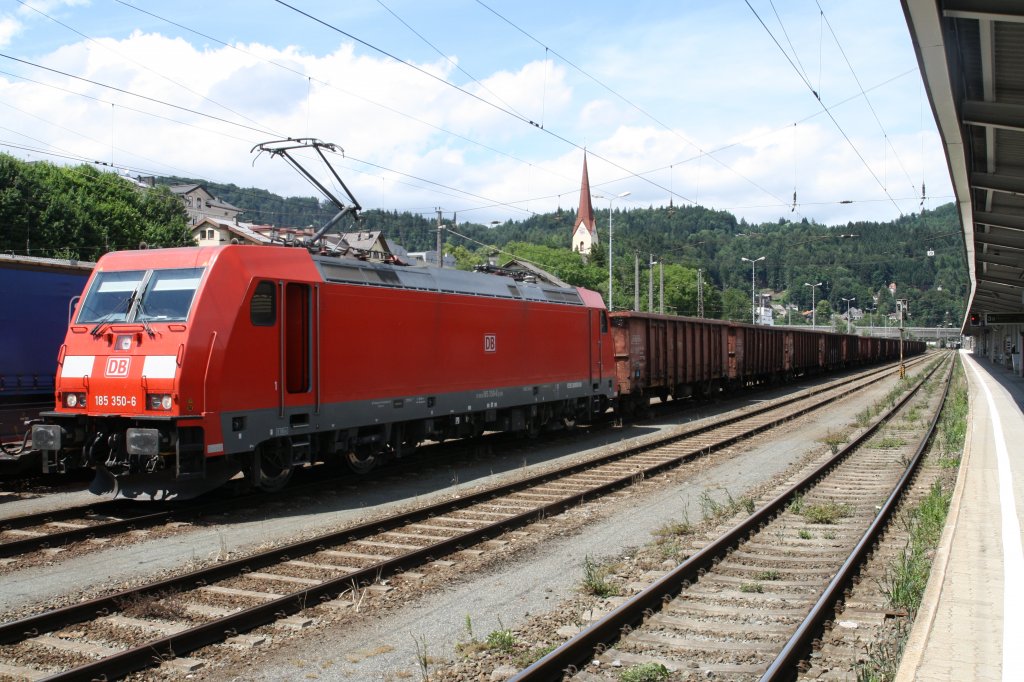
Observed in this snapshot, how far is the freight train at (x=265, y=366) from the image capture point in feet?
32.9

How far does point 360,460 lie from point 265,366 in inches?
119

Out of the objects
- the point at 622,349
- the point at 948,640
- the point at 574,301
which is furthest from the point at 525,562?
the point at 622,349

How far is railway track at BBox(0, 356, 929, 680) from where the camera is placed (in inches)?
227

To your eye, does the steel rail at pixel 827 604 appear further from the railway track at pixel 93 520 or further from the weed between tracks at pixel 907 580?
the railway track at pixel 93 520

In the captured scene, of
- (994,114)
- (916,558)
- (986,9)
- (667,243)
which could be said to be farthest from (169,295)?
(667,243)

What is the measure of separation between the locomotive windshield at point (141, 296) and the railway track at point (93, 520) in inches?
94.2

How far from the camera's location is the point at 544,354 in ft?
58.1

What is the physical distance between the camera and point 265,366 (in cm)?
1080

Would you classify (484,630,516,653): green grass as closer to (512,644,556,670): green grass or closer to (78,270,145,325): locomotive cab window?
(512,644,556,670): green grass

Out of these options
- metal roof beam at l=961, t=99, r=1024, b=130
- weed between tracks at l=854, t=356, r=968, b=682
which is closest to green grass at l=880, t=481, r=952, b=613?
weed between tracks at l=854, t=356, r=968, b=682

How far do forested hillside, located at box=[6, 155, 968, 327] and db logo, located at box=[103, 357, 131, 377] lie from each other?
29.7 m

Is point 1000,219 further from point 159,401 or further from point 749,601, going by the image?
point 159,401

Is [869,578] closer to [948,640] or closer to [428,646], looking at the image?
[948,640]

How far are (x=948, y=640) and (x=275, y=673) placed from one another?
450cm
